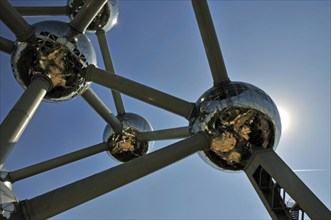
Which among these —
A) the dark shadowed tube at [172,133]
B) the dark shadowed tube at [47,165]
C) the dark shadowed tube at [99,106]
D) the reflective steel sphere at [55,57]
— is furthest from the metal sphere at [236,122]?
the dark shadowed tube at [47,165]

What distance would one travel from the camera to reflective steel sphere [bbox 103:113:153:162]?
12016 millimetres

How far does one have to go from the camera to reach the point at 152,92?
25.4 feet

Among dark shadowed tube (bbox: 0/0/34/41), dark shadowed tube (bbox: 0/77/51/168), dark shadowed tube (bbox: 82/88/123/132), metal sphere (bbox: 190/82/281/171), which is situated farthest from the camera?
dark shadowed tube (bbox: 82/88/123/132)

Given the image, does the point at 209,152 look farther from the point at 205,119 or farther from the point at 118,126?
the point at 118,126

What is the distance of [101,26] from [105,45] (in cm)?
86

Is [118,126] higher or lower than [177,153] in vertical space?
higher

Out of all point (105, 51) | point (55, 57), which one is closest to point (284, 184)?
point (55, 57)

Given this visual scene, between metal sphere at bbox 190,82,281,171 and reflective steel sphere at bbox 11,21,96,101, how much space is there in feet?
8.62

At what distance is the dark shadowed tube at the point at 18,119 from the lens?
19.0ft

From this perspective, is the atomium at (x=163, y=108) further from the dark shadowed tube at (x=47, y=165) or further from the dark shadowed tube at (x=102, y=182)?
the dark shadowed tube at (x=47, y=165)

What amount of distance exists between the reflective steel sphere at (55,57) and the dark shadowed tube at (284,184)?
3903 millimetres

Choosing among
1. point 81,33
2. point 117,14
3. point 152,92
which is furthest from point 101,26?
point 152,92

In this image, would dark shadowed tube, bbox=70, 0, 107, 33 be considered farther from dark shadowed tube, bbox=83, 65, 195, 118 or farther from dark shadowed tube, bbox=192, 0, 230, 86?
dark shadowed tube, bbox=192, 0, 230, 86

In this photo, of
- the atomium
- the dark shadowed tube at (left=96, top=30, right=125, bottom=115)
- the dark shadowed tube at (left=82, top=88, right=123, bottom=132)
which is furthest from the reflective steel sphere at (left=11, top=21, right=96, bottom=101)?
the dark shadowed tube at (left=96, top=30, right=125, bottom=115)
